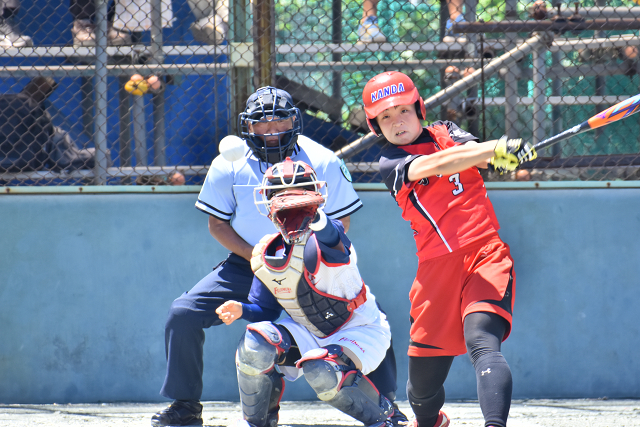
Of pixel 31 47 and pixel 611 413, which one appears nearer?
pixel 611 413

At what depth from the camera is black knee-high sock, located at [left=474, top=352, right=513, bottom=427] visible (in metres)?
2.20

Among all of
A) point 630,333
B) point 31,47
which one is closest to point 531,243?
point 630,333

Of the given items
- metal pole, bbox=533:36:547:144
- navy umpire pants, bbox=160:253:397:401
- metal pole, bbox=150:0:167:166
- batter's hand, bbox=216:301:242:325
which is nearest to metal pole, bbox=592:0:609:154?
metal pole, bbox=533:36:547:144

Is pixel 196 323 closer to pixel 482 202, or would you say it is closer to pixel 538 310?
pixel 482 202

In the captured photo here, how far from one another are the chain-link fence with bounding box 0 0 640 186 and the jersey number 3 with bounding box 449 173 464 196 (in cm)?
136

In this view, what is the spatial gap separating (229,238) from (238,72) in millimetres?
1247

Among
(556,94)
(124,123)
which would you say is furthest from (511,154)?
(124,123)

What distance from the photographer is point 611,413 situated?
3506 mm

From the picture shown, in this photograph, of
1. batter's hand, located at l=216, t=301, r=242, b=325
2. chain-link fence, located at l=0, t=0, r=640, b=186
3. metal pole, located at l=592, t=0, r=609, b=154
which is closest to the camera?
batter's hand, located at l=216, t=301, r=242, b=325

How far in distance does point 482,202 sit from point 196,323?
144 centimetres

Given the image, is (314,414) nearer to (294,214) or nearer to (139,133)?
(294,214)

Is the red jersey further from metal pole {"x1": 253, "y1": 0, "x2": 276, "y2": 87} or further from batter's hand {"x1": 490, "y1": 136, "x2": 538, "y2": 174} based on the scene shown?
metal pole {"x1": 253, "y1": 0, "x2": 276, "y2": 87}

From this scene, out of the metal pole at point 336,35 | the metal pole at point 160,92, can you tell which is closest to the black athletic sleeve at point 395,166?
the metal pole at point 160,92

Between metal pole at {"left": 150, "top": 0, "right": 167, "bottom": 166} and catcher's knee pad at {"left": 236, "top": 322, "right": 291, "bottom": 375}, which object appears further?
metal pole at {"left": 150, "top": 0, "right": 167, "bottom": 166}
